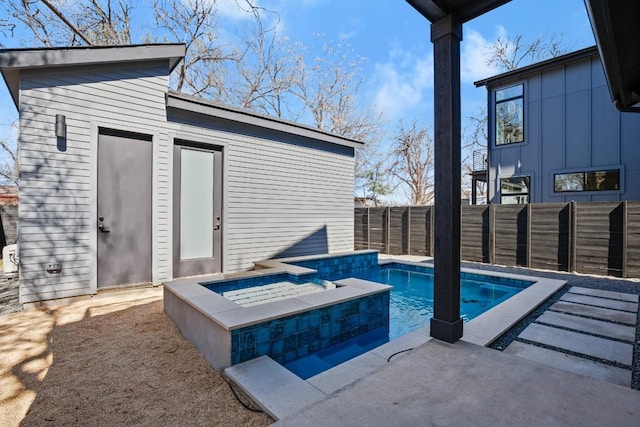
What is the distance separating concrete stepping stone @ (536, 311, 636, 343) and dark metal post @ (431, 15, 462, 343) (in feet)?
5.10

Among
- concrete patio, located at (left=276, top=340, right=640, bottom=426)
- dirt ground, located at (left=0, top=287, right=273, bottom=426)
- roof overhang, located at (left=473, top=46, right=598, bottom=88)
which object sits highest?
roof overhang, located at (left=473, top=46, right=598, bottom=88)

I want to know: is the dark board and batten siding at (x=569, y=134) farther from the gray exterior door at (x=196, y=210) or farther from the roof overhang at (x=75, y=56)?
the roof overhang at (x=75, y=56)

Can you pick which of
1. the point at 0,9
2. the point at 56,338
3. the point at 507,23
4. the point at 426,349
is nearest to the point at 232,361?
the point at 426,349

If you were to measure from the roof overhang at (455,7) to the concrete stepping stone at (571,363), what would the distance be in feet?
9.08

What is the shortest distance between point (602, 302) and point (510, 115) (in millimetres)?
7892

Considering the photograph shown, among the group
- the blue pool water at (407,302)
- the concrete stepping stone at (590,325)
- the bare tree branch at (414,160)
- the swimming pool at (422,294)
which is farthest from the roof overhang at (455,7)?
the bare tree branch at (414,160)

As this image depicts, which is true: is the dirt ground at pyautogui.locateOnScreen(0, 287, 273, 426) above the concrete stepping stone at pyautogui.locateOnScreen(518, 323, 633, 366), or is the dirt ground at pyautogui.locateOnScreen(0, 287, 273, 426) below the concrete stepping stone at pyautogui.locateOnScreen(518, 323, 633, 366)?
below

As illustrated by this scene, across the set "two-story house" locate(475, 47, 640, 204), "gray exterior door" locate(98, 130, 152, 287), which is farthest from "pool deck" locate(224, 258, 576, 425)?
"two-story house" locate(475, 47, 640, 204)

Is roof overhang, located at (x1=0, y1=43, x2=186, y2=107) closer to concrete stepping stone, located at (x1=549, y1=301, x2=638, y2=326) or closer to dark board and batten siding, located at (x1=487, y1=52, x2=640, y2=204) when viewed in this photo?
concrete stepping stone, located at (x1=549, y1=301, x2=638, y2=326)

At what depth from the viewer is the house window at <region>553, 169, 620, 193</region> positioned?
28.0 ft

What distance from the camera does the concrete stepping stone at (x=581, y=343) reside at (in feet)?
8.71

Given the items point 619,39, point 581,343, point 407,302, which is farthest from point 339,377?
Answer: point 619,39

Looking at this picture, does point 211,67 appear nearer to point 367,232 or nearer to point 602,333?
point 367,232

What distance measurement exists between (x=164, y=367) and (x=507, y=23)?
55.8 feet
